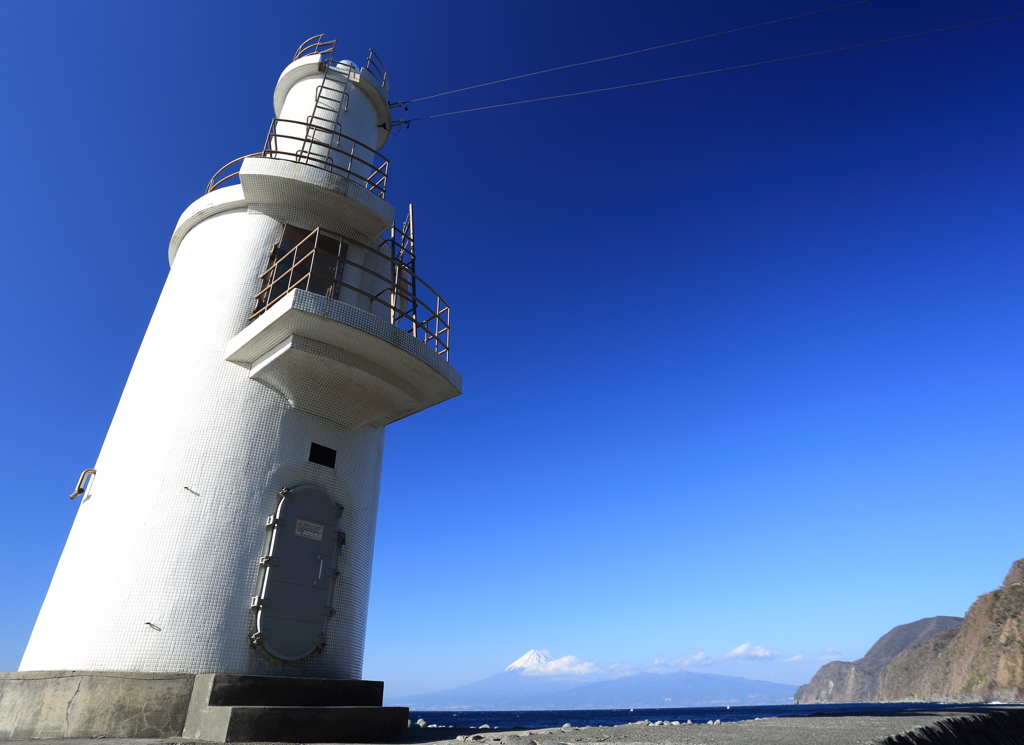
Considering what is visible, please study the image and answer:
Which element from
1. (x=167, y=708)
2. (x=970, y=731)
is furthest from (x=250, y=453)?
(x=970, y=731)

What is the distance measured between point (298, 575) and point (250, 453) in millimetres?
2245

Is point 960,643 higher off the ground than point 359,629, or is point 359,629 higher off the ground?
point 960,643

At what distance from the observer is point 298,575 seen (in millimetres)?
9578

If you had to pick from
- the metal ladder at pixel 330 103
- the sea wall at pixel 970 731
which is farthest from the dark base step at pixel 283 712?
the metal ladder at pixel 330 103

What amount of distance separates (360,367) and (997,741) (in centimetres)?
1878

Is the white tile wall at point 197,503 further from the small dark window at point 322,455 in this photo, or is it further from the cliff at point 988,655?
the cliff at point 988,655

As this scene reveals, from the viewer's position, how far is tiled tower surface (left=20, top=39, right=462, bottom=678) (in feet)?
29.0

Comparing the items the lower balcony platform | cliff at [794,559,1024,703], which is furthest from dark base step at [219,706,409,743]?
cliff at [794,559,1024,703]

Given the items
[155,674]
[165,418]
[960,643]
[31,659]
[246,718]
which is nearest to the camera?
[246,718]

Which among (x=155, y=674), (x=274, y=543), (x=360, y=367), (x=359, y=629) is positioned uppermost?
(x=360, y=367)


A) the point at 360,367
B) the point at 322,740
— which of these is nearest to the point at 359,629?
the point at 322,740

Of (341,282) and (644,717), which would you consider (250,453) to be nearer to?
(341,282)

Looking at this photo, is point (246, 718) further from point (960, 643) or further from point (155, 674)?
point (960, 643)

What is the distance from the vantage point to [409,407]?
1170 cm
